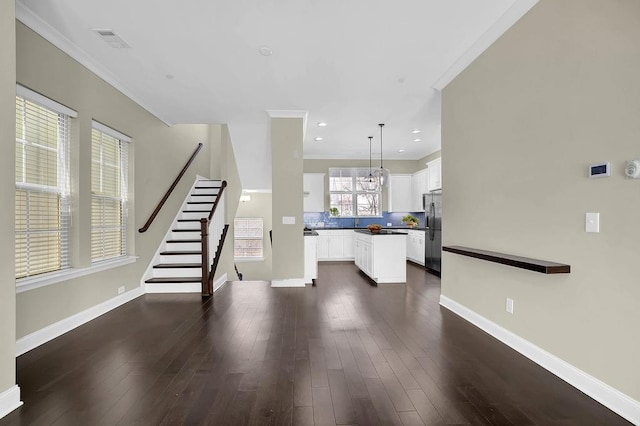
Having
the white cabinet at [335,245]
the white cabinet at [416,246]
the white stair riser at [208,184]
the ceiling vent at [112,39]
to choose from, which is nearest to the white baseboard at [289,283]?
the white cabinet at [335,245]

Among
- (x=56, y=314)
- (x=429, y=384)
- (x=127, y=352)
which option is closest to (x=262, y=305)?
(x=127, y=352)

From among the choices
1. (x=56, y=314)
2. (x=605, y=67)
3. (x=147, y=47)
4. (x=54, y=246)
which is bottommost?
(x=56, y=314)

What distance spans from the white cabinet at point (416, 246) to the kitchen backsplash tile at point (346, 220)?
1241 millimetres

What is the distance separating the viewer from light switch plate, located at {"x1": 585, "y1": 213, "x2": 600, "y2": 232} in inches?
80.3

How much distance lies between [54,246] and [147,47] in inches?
90.5

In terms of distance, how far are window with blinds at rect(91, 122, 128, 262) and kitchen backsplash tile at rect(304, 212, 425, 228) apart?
5.09 meters

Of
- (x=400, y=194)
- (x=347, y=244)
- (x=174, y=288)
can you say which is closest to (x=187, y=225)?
(x=174, y=288)

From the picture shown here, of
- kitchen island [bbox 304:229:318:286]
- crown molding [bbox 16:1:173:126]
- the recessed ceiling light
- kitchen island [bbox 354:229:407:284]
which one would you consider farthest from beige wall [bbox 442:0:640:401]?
crown molding [bbox 16:1:173:126]

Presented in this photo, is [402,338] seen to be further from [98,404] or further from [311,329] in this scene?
[98,404]

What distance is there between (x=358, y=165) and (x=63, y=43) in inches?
273

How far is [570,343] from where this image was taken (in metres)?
2.24

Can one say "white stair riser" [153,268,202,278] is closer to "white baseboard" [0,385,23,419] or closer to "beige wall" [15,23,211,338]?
"beige wall" [15,23,211,338]

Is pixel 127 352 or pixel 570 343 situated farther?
pixel 127 352

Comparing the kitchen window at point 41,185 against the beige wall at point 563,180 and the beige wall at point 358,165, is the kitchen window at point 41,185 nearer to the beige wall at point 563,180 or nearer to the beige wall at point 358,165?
the beige wall at point 563,180
